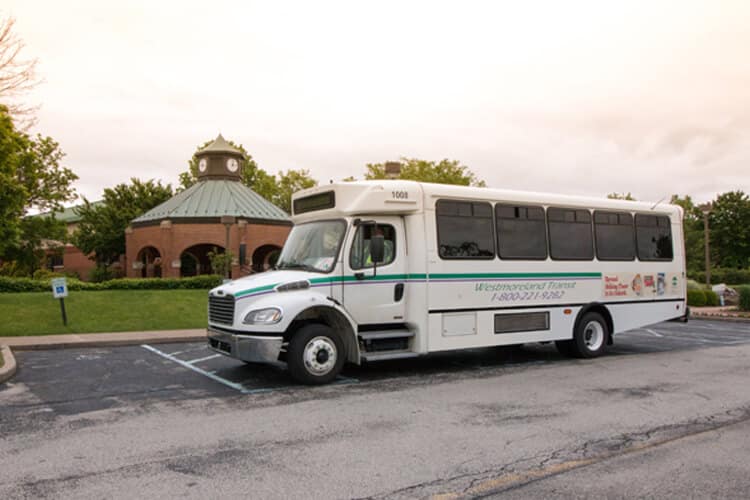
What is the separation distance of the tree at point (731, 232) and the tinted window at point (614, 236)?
48853 millimetres

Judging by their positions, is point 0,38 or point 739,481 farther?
point 0,38

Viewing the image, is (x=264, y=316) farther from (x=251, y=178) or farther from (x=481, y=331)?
(x=251, y=178)

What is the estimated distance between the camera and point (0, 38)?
45.4 feet

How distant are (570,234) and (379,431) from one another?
7050mm

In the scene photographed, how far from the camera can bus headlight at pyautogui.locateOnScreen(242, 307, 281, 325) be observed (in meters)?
8.98

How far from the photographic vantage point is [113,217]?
5044 centimetres

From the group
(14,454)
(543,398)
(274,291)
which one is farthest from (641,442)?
(14,454)

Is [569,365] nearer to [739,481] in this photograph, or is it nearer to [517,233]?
[517,233]

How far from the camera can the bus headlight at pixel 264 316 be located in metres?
8.98

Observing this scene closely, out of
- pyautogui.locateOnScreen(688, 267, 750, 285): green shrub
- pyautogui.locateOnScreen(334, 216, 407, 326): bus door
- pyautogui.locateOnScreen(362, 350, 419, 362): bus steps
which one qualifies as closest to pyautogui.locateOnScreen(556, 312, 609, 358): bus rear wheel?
pyautogui.locateOnScreen(362, 350, 419, 362): bus steps

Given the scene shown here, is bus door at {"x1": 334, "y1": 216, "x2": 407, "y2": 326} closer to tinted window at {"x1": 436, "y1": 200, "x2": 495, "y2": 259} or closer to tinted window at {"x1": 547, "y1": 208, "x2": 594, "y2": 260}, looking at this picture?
tinted window at {"x1": 436, "y1": 200, "x2": 495, "y2": 259}

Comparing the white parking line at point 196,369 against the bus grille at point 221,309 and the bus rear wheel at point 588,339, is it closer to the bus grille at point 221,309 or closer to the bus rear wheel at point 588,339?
the bus grille at point 221,309

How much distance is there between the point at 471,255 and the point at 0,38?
11244mm

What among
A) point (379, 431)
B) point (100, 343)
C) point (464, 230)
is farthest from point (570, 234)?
point (100, 343)
